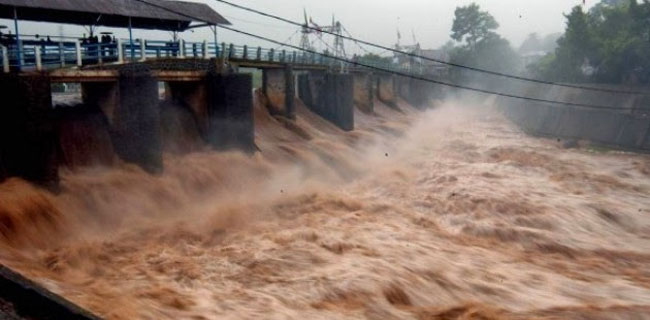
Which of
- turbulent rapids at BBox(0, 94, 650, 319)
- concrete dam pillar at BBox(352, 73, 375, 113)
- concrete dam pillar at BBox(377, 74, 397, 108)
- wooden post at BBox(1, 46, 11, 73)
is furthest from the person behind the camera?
concrete dam pillar at BBox(377, 74, 397, 108)

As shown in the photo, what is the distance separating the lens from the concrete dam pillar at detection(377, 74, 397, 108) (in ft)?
155

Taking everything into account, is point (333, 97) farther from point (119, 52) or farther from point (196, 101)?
point (119, 52)

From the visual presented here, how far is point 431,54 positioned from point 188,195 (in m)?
95.1

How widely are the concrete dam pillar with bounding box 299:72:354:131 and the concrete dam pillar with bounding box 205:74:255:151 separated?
11051 mm

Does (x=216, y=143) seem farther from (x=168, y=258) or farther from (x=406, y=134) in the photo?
(x=406, y=134)

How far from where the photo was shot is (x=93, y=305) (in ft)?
27.7

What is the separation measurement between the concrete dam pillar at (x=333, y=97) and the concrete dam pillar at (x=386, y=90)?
52.0 ft

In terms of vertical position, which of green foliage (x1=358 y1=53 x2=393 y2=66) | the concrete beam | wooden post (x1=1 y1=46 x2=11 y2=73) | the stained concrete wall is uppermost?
green foliage (x1=358 y1=53 x2=393 y2=66)

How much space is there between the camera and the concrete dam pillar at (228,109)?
20.2 metres

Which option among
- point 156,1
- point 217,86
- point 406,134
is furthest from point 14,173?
point 406,134

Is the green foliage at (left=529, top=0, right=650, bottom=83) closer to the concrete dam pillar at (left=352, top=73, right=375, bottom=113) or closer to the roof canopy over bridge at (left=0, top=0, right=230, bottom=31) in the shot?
the concrete dam pillar at (left=352, top=73, right=375, bottom=113)

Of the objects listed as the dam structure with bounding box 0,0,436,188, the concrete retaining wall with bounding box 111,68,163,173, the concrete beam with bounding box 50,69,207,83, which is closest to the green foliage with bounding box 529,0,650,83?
the dam structure with bounding box 0,0,436,188

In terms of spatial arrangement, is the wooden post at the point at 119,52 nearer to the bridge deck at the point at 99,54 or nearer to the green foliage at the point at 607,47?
the bridge deck at the point at 99,54

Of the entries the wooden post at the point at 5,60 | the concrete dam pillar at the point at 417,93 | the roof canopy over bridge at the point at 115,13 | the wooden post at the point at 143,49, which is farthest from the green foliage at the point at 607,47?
the wooden post at the point at 5,60
